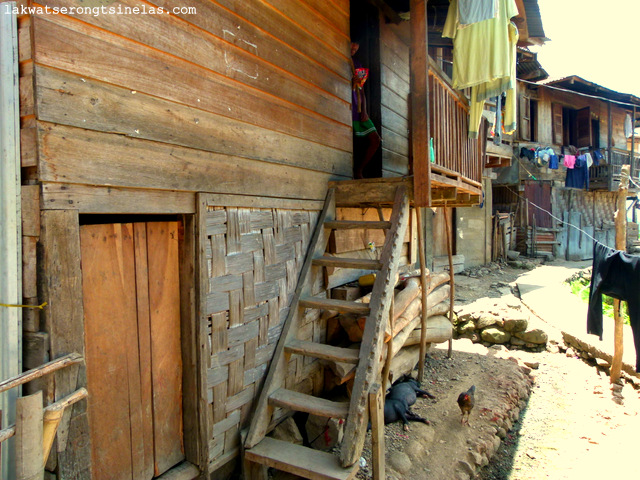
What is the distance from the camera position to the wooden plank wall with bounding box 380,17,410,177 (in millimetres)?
5355

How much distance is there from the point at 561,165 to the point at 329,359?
1938 cm

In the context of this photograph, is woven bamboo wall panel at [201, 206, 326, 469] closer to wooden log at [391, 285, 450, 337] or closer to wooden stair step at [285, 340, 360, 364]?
wooden stair step at [285, 340, 360, 364]

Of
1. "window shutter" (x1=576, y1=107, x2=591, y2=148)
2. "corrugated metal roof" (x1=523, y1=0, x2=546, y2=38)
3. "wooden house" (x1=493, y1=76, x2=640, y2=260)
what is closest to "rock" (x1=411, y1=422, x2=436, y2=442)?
"corrugated metal roof" (x1=523, y1=0, x2=546, y2=38)

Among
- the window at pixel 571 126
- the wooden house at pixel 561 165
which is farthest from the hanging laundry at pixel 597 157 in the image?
the window at pixel 571 126

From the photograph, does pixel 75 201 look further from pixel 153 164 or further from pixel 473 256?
pixel 473 256

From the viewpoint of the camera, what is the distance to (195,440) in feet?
9.00

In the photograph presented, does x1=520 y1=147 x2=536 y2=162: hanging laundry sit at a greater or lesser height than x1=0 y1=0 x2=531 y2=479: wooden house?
greater

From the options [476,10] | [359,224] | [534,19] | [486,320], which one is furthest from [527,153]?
[359,224]

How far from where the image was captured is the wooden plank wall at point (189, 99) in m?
1.91

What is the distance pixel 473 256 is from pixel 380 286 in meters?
12.5

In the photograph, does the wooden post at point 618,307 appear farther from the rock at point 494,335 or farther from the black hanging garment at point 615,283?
the rock at point 494,335

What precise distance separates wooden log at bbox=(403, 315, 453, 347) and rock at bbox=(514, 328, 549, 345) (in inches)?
92.7

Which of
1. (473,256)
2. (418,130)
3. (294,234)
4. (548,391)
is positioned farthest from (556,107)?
(294,234)

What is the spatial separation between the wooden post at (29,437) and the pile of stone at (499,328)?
828cm
